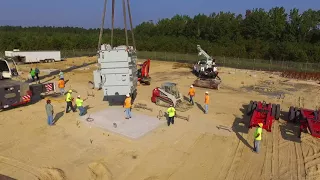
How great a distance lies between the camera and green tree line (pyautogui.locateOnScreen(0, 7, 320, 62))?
4772 centimetres

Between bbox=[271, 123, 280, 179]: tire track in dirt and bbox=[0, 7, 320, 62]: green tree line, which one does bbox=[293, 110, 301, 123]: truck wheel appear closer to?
bbox=[271, 123, 280, 179]: tire track in dirt

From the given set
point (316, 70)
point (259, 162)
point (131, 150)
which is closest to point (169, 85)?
point (131, 150)

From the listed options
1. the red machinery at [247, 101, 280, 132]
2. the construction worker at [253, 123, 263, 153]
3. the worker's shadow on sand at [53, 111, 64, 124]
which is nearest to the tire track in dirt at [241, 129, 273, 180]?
the construction worker at [253, 123, 263, 153]

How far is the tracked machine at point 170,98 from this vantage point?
57.9 feet

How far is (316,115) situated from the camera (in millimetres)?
14430

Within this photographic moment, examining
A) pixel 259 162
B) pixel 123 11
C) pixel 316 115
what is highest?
pixel 123 11

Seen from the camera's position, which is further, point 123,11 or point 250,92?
point 250,92

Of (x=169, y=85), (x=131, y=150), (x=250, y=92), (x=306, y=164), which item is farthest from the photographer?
(x=250, y=92)

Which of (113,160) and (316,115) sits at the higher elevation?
(316,115)

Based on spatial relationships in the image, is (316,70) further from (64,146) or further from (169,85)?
(64,146)

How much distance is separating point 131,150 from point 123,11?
10.8 m

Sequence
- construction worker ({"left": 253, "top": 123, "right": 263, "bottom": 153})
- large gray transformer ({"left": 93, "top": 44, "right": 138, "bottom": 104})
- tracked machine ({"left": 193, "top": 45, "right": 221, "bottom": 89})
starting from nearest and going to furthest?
construction worker ({"left": 253, "top": 123, "right": 263, "bottom": 153}), large gray transformer ({"left": 93, "top": 44, "right": 138, "bottom": 104}), tracked machine ({"left": 193, "top": 45, "right": 221, "bottom": 89})

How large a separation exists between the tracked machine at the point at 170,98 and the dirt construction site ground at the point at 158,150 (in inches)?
19.8

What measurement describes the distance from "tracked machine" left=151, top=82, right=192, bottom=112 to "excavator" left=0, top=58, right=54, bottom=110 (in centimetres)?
769
